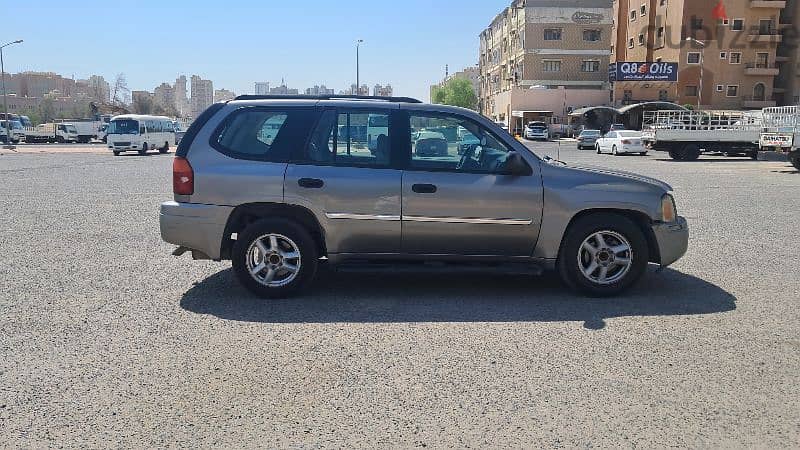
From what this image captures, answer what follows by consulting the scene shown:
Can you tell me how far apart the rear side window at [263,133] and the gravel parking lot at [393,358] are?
136 centimetres

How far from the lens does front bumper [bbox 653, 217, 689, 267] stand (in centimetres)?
619

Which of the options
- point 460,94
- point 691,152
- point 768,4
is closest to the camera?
point 691,152

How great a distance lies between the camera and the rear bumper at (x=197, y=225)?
6066mm

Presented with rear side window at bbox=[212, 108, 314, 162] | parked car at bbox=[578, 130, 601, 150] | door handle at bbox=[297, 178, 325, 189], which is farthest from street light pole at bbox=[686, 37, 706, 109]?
door handle at bbox=[297, 178, 325, 189]

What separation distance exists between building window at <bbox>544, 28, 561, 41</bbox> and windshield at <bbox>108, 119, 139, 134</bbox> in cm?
5516

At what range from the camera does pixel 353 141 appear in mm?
6117

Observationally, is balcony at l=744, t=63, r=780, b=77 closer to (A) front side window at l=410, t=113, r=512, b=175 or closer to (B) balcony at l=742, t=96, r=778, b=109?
(B) balcony at l=742, t=96, r=778, b=109

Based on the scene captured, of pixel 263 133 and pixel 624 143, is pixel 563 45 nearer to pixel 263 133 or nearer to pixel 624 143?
pixel 624 143

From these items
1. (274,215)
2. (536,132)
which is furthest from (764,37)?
(274,215)

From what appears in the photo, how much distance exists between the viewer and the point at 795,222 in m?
11.0

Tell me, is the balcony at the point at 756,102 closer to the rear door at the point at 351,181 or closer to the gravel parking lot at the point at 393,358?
the gravel parking lot at the point at 393,358

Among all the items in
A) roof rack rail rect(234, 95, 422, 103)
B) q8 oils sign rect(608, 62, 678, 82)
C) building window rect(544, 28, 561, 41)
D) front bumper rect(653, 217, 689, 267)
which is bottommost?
front bumper rect(653, 217, 689, 267)

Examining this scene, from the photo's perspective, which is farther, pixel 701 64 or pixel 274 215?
pixel 701 64

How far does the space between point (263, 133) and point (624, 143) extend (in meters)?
32.9
